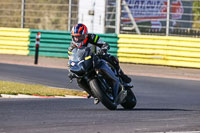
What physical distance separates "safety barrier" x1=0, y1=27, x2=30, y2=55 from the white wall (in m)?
2.48

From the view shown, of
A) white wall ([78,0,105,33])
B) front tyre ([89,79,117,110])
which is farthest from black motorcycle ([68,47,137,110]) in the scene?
white wall ([78,0,105,33])

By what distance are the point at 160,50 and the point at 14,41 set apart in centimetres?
649

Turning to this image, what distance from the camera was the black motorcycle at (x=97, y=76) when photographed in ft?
28.0

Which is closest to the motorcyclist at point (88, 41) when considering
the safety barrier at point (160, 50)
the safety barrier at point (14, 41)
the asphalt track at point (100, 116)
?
the asphalt track at point (100, 116)

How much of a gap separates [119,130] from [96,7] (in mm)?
16129

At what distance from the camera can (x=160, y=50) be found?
65.3 ft

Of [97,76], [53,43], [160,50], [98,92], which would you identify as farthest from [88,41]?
[53,43]

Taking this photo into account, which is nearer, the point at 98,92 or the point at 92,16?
the point at 98,92

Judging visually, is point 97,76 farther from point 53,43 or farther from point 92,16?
point 92,16

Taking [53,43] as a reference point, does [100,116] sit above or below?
below

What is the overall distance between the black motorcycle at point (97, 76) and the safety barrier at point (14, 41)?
1356 centimetres

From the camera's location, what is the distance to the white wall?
21.8m

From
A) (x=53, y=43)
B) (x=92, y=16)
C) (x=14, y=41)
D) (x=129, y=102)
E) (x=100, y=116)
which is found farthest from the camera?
(x=14, y=41)

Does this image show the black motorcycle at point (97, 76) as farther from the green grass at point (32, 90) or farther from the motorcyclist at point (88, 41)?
the green grass at point (32, 90)
